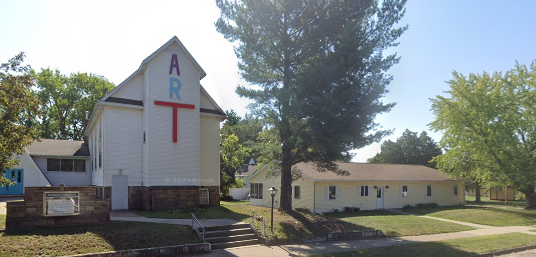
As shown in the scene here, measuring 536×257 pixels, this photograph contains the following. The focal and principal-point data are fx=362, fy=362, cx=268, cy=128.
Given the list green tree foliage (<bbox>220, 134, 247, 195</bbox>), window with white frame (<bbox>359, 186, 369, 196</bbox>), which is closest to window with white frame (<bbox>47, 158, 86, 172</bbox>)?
green tree foliage (<bbox>220, 134, 247, 195</bbox>)

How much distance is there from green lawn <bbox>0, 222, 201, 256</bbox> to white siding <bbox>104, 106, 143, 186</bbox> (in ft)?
22.9

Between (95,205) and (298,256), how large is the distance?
7.45 meters

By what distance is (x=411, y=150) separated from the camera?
6269 cm

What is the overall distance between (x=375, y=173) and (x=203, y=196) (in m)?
15.4

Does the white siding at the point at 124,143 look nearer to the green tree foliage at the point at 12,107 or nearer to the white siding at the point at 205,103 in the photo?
the white siding at the point at 205,103

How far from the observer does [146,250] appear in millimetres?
10961

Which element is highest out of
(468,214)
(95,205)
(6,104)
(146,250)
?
(6,104)

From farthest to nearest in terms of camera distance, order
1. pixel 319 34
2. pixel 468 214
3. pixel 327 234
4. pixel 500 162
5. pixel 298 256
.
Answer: pixel 500 162, pixel 468 214, pixel 319 34, pixel 327 234, pixel 298 256

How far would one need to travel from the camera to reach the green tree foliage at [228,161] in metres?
37.0

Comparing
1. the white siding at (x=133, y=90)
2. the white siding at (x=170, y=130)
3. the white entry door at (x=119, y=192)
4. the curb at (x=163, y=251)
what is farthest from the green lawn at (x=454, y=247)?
the white siding at (x=133, y=90)

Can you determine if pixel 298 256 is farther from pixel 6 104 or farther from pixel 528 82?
pixel 528 82

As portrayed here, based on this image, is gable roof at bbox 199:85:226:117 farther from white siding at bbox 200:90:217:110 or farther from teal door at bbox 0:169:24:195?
teal door at bbox 0:169:24:195

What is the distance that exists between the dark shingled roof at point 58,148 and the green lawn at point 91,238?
16.2 meters

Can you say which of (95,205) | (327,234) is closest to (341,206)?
(327,234)
